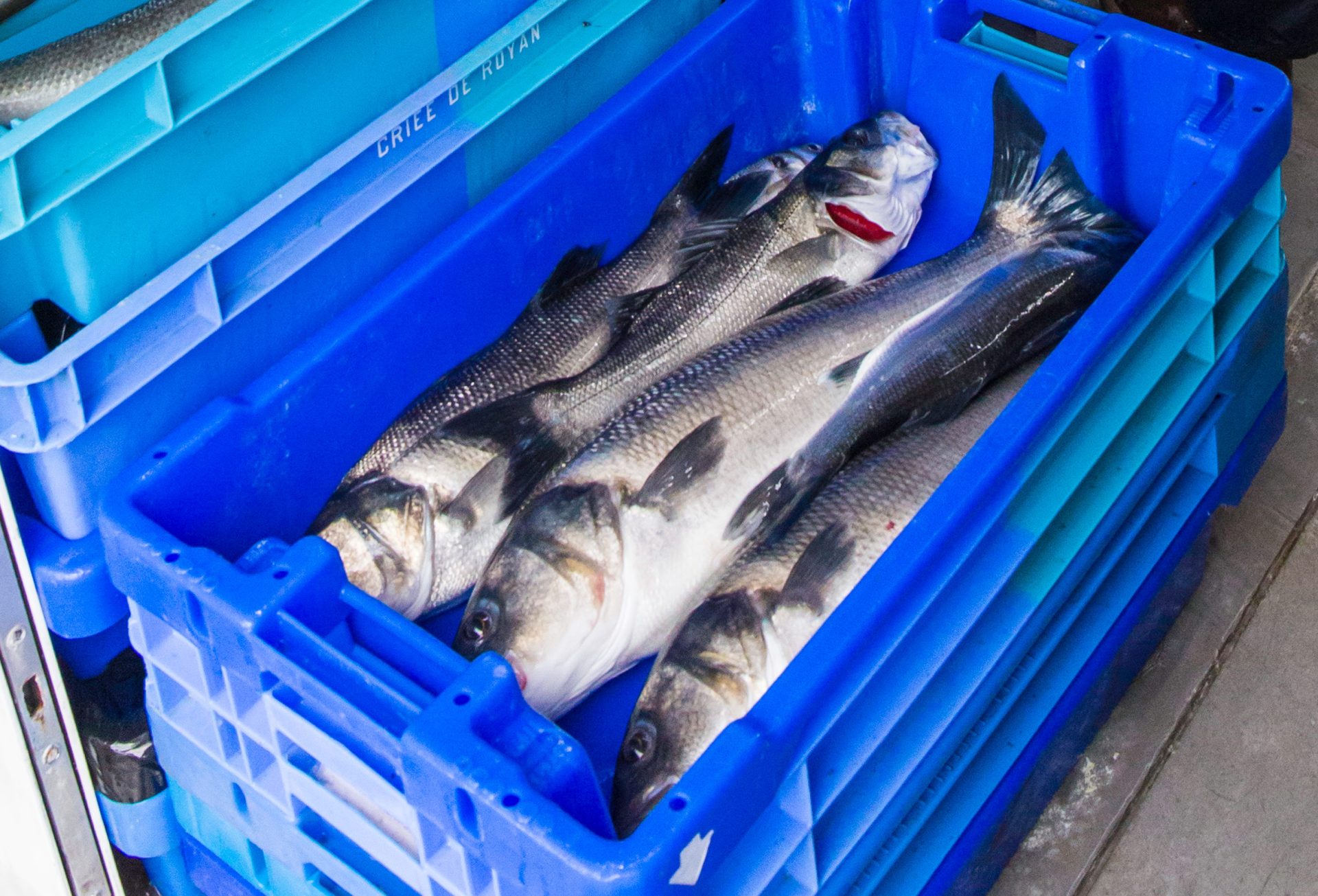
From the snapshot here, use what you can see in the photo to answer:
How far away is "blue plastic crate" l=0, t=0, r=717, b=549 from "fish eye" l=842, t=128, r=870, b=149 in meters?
0.33

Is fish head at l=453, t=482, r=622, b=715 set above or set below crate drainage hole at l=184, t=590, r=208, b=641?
below

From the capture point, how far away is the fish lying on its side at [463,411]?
180cm

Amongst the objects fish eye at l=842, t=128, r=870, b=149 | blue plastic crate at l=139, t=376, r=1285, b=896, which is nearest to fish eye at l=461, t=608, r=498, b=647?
blue plastic crate at l=139, t=376, r=1285, b=896

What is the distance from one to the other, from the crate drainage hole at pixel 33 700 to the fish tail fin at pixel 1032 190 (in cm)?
141

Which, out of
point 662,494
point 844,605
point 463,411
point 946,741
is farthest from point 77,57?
point 946,741

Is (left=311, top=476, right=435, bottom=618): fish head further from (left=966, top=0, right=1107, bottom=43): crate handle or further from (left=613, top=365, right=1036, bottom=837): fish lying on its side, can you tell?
(left=966, top=0, right=1107, bottom=43): crate handle

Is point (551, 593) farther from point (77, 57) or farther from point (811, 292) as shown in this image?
point (77, 57)

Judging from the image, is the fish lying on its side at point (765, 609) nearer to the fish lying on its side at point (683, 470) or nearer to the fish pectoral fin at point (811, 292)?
the fish lying on its side at point (683, 470)

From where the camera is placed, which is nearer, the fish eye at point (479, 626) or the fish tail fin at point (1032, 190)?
the fish eye at point (479, 626)

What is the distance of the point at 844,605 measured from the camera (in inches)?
55.5

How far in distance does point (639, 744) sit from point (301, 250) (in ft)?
2.34

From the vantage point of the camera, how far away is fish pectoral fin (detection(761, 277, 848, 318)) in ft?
6.91

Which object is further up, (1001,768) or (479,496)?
(479,496)

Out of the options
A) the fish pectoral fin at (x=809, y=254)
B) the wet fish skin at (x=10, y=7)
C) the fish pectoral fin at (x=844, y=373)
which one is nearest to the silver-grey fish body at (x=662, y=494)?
the fish pectoral fin at (x=844, y=373)
